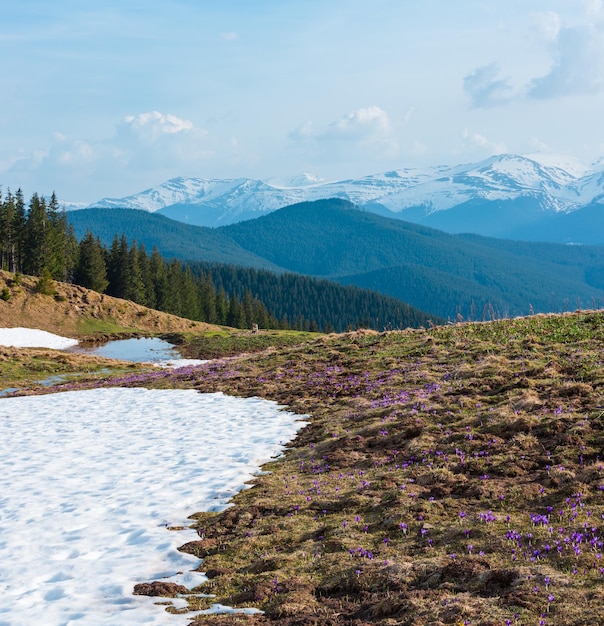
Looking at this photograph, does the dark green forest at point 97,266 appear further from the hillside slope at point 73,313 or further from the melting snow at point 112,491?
the melting snow at point 112,491

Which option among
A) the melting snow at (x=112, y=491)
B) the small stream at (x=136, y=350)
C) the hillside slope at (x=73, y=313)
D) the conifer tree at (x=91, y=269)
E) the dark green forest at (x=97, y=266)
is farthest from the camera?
the conifer tree at (x=91, y=269)

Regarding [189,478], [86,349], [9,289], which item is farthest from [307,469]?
[9,289]

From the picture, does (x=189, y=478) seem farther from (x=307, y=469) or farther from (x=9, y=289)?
(x=9, y=289)

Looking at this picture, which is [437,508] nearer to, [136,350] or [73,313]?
[136,350]

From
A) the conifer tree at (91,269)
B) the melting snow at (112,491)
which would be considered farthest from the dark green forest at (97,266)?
the melting snow at (112,491)

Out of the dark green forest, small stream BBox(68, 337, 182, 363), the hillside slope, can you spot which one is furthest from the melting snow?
the dark green forest

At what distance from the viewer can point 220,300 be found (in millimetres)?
152125

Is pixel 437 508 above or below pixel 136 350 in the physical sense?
above

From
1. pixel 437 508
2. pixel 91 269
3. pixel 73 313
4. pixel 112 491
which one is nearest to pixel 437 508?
pixel 437 508

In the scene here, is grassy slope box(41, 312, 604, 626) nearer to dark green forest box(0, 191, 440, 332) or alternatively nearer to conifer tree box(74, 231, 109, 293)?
dark green forest box(0, 191, 440, 332)

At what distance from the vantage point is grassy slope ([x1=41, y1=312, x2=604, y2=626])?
7270mm

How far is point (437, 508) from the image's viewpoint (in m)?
10.3

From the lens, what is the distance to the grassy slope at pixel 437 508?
7270 mm

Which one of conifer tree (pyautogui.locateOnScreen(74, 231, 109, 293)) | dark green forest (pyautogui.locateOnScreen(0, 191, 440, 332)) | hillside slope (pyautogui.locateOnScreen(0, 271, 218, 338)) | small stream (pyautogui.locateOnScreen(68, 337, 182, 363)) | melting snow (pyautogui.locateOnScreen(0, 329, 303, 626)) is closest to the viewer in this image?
melting snow (pyautogui.locateOnScreen(0, 329, 303, 626))
